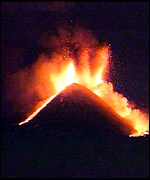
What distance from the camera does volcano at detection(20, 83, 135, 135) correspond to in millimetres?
18484

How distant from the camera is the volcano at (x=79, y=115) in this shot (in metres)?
18.5

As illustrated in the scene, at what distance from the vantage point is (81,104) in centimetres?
2034

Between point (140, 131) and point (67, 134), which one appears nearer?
point (67, 134)

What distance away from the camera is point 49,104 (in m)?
21.0

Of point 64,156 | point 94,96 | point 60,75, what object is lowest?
point 64,156

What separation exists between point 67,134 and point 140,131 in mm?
5479

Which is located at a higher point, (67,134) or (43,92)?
(43,92)

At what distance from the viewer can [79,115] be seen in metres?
19.1

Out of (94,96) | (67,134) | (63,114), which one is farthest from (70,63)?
(67,134)

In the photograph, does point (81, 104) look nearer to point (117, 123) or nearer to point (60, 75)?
point (117, 123)

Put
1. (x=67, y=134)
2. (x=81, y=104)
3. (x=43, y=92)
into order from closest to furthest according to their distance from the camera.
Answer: (x=67, y=134), (x=81, y=104), (x=43, y=92)

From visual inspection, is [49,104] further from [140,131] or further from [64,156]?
[64,156]

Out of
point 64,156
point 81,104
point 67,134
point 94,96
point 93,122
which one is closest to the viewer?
point 64,156

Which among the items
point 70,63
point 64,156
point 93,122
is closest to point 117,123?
point 93,122
